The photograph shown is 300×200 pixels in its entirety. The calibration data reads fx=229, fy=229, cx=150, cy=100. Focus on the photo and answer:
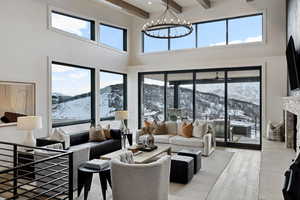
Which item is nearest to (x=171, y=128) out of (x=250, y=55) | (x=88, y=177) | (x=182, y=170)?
(x=182, y=170)

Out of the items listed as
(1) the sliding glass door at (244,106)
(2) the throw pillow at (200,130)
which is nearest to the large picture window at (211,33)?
(1) the sliding glass door at (244,106)

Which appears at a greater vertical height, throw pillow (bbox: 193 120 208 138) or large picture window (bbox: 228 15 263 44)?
large picture window (bbox: 228 15 263 44)

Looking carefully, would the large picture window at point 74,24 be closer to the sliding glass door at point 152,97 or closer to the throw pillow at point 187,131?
the sliding glass door at point 152,97

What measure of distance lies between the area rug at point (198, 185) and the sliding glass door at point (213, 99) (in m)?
2.03

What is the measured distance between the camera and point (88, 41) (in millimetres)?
7020

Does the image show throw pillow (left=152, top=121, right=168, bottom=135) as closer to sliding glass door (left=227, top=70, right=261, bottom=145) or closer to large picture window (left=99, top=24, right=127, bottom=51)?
sliding glass door (left=227, top=70, right=261, bottom=145)

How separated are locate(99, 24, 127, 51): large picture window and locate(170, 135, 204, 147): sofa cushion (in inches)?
158

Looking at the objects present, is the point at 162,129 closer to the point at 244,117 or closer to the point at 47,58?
the point at 244,117

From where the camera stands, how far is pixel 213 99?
779 centimetres

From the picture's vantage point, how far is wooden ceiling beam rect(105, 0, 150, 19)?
23.1ft

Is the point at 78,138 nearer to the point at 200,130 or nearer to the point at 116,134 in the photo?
the point at 116,134

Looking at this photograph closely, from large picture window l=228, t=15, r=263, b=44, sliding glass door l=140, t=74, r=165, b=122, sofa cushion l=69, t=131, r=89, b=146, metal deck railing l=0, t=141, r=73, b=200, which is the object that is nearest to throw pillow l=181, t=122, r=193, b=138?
sliding glass door l=140, t=74, r=165, b=122

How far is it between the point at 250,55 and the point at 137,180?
19.4ft

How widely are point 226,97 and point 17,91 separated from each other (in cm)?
601
